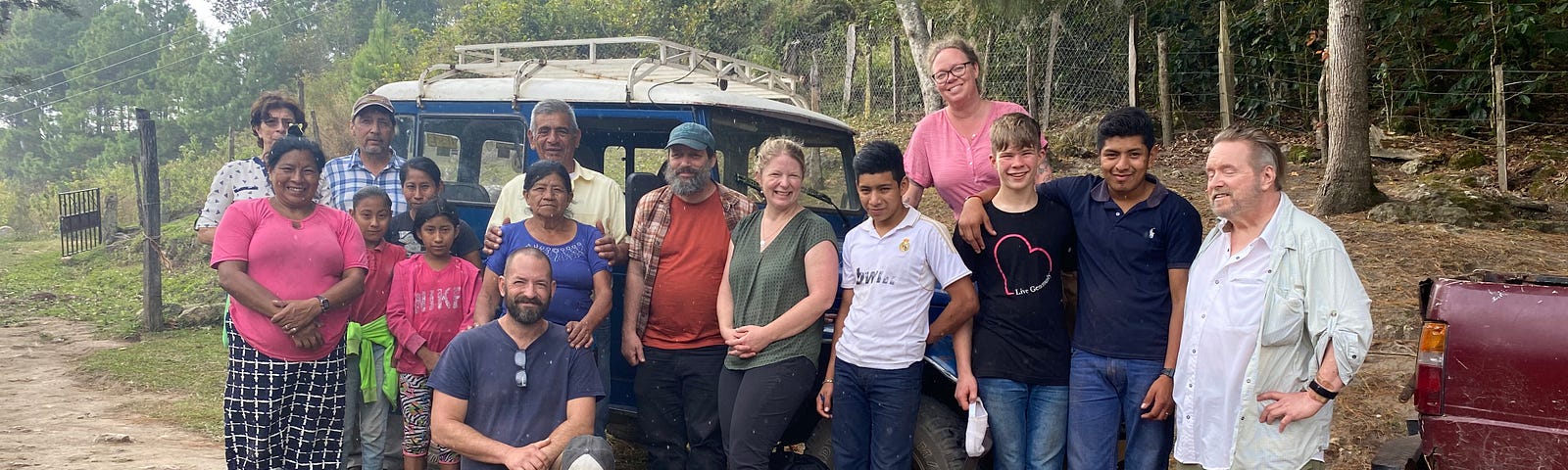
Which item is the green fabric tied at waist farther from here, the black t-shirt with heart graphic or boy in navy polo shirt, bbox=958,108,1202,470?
boy in navy polo shirt, bbox=958,108,1202,470

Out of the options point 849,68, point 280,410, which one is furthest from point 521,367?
point 849,68

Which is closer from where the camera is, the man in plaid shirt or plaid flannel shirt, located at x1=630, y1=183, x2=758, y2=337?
plaid flannel shirt, located at x1=630, y1=183, x2=758, y2=337

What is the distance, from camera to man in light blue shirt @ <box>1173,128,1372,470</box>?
112 inches

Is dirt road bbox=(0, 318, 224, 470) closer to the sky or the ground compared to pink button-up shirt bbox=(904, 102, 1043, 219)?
closer to the ground

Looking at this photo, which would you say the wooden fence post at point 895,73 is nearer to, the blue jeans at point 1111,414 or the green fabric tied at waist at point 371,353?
the green fabric tied at waist at point 371,353

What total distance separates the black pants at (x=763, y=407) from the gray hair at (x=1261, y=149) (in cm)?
163

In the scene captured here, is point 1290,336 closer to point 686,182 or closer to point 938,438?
point 938,438

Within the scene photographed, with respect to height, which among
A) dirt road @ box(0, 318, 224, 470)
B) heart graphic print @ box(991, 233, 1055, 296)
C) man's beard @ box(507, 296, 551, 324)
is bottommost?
dirt road @ box(0, 318, 224, 470)

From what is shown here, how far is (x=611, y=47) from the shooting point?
72.1ft

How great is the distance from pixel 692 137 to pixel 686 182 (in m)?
0.19

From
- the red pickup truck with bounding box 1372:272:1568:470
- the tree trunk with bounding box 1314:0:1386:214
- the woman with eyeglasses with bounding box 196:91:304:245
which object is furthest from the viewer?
the tree trunk with bounding box 1314:0:1386:214

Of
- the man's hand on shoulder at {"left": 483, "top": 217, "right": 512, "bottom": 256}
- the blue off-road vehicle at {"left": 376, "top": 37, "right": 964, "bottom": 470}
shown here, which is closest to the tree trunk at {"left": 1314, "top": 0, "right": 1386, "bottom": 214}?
the blue off-road vehicle at {"left": 376, "top": 37, "right": 964, "bottom": 470}

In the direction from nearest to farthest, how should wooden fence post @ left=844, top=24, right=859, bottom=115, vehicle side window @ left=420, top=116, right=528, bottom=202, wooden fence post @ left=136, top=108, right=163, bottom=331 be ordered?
vehicle side window @ left=420, top=116, right=528, bottom=202
wooden fence post @ left=136, top=108, right=163, bottom=331
wooden fence post @ left=844, top=24, right=859, bottom=115

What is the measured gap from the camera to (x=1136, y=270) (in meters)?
3.37
